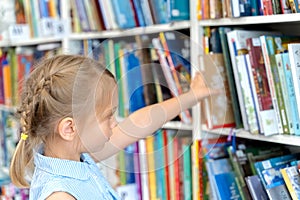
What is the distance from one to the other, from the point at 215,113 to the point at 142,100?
219mm

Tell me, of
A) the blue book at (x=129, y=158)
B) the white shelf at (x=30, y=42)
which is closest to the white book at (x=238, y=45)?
the blue book at (x=129, y=158)

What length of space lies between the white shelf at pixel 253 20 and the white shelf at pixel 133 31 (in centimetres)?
8

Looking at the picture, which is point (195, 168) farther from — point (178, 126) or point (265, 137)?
point (265, 137)

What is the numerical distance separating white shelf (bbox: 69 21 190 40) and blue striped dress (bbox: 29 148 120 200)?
1.71ft

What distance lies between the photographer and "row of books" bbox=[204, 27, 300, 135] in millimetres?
1241

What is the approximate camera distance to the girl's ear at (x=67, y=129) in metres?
1.08

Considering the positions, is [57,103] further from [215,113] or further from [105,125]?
[215,113]

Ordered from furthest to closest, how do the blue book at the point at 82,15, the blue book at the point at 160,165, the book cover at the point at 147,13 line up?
the blue book at the point at 82,15 → the book cover at the point at 147,13 → the blue book at the point at 160,165

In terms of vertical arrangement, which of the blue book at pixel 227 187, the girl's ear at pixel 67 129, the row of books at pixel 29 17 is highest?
the row of books at pixel 29 17

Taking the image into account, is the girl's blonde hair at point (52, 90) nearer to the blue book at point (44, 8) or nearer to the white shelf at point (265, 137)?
the white shelf at point (265, 137)

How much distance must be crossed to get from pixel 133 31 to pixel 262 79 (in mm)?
516

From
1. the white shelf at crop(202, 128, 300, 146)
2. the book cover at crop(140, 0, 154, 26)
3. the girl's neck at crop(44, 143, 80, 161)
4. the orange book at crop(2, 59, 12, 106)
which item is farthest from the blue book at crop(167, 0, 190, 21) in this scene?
the orange book at crop(2, 59, 12, 106)

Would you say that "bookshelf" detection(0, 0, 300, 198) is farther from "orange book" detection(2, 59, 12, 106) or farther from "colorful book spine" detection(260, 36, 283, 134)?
"orange book" detection(2, 59, 12, 106)

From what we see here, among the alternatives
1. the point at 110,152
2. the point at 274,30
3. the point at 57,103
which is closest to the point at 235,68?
the point at 274,30
